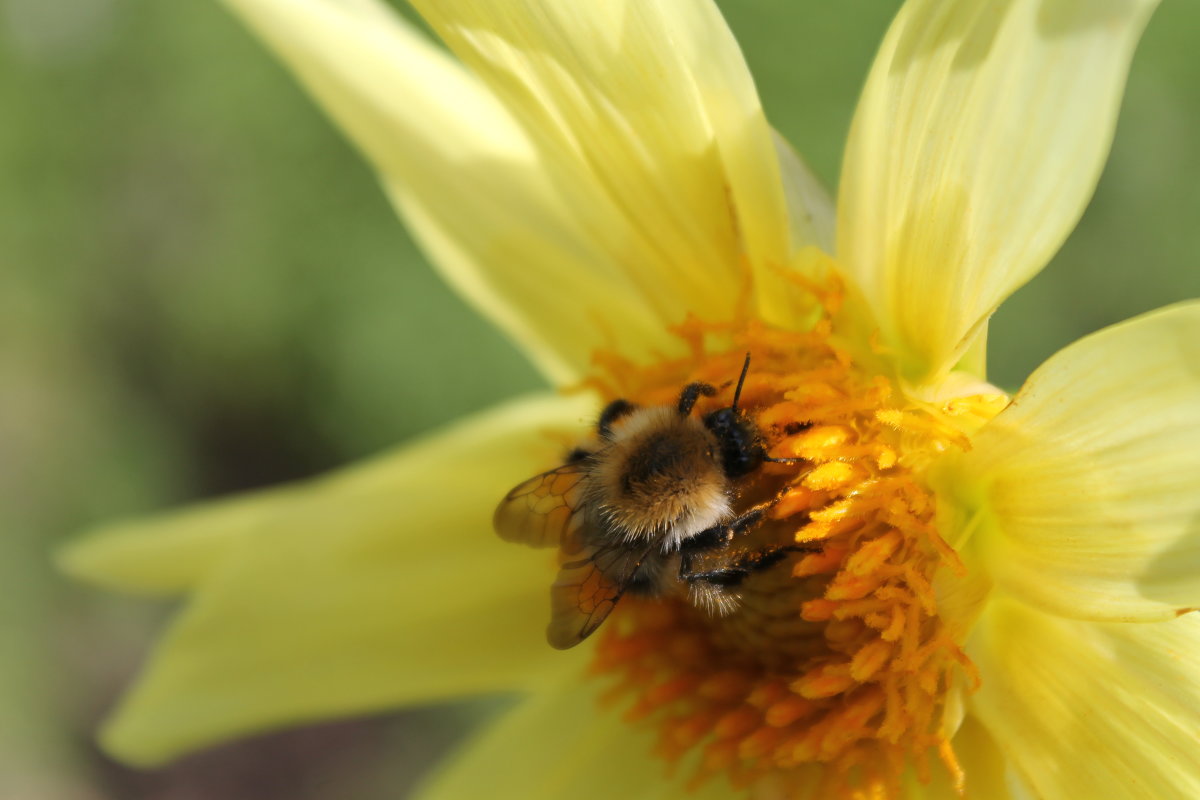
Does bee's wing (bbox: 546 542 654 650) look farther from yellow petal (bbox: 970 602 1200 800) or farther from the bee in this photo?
yellow petal (bbox: 970 602 1200 800)

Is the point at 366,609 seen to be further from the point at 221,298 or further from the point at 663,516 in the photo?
the point at 221,298

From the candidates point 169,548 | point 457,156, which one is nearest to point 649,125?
point 457,156

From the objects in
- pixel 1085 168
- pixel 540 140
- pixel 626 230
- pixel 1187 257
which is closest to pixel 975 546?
pixel 1085 168

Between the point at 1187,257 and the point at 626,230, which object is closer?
the point at 626,230

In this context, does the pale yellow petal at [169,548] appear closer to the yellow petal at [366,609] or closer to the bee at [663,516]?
the yellow petal at [366,609]

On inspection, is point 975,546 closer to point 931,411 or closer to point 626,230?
point 931,411

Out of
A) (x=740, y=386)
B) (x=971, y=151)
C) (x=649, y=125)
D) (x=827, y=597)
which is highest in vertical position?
(x=649, y=125)
